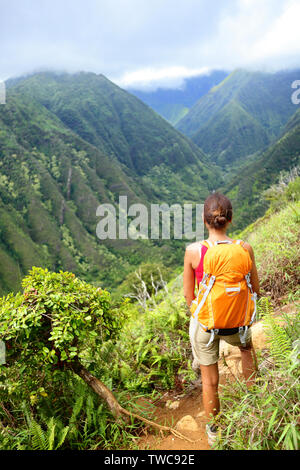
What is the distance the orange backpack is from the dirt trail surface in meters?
0.49

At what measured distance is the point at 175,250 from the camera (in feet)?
313

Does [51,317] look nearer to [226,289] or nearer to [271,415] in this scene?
[226,289]

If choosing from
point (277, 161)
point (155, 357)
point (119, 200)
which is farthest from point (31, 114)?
point (155, 357)

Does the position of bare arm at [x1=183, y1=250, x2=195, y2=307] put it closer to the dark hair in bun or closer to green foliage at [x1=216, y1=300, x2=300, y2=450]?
the dark hair in bun

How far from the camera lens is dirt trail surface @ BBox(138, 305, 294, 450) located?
2.84 metres

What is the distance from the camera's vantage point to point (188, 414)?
328cm

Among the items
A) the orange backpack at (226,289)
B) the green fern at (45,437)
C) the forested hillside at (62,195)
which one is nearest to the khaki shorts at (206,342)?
the orange backpack at (226,289)

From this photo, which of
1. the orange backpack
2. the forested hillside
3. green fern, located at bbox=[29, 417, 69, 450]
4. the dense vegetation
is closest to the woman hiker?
the orange backpack

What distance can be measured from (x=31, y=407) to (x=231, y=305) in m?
2.34

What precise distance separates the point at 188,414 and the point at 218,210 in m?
2.22

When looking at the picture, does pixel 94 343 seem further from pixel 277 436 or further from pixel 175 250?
pixel 175 250

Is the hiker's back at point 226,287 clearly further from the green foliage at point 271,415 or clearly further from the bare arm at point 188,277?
the green foliage at point 271,415

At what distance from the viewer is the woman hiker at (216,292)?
2441mm

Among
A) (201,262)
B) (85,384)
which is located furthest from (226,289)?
(85,384)
